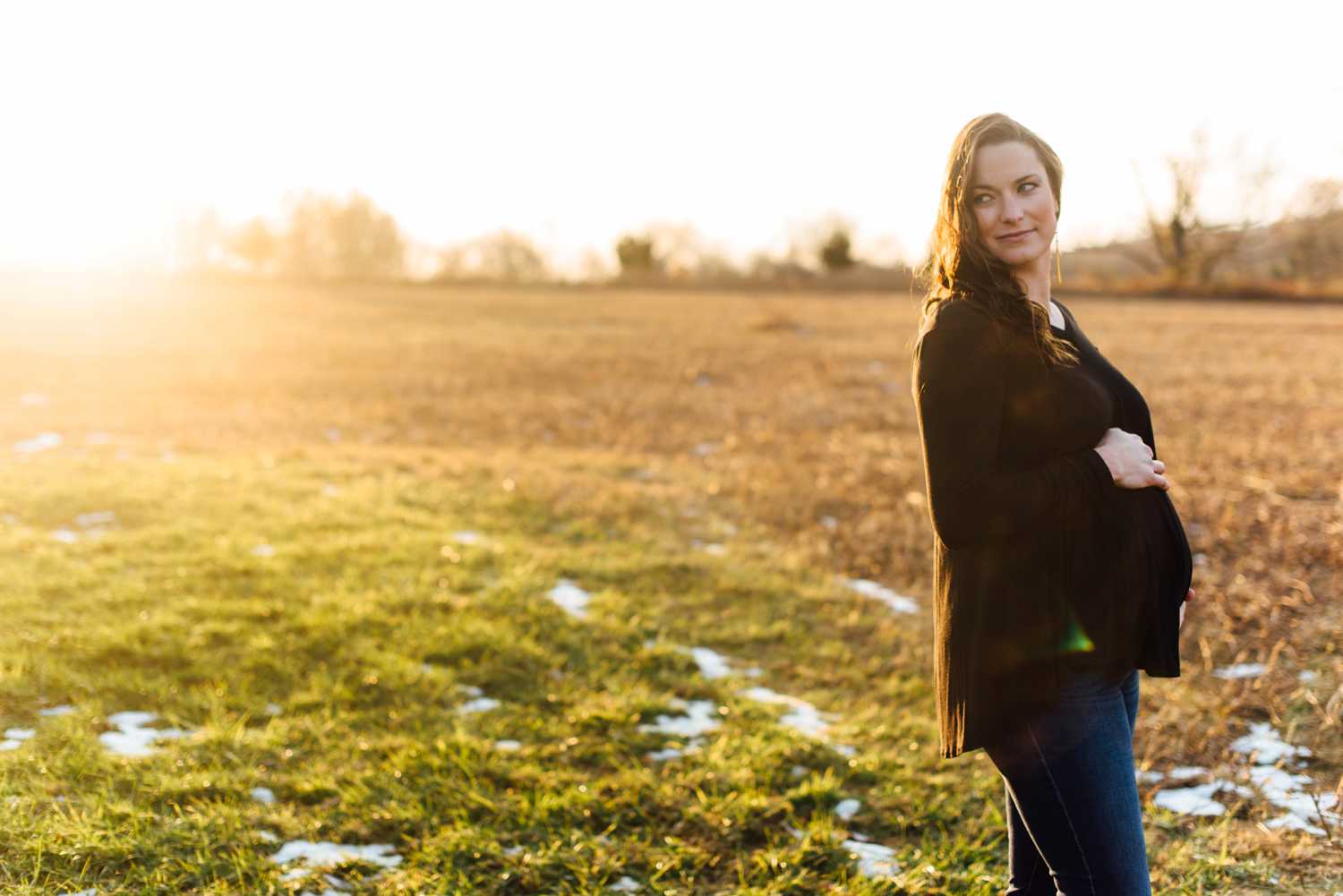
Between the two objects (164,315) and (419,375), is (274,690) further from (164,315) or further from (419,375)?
(164,315)

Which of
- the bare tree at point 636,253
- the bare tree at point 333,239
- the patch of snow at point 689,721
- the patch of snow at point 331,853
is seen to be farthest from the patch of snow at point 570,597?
the bare tree at point 333,239

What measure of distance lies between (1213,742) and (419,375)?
1536cm

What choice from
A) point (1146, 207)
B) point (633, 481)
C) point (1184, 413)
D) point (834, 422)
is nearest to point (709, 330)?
point (834, 422)

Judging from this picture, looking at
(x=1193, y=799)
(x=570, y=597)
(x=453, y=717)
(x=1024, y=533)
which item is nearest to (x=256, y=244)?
(x=570, y=597)

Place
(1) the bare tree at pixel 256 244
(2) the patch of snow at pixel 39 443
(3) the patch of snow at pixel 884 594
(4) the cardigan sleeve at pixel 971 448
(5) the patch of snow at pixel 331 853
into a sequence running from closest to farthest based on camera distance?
(4) the cardigan sleeve at pixel 971 448, (5) the patch of snow at pixel 331 853, (3) the patch of snow at pixel 884 594, (2) the patch of snow at pixel 39 443, (1) the bare tree at pixel 256 244

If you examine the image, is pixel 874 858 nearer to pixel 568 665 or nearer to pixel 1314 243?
pixel 568 665

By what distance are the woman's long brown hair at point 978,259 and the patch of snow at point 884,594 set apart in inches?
182

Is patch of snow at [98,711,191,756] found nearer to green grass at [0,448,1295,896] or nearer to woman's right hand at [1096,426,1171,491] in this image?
green grass at [0,448,1295,896]

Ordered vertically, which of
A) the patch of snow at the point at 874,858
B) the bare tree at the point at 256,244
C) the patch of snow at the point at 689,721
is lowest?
the patch of snow at the point at 874,858

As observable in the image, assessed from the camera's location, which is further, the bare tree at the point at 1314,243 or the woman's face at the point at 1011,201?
the bare tree at the point at 1314,243

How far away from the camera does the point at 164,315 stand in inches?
1169

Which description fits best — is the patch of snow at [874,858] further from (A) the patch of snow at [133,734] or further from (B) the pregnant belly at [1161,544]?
(A) the patch of snow at [133,734]

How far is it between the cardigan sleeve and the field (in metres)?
1.82

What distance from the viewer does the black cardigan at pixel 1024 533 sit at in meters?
2.10
